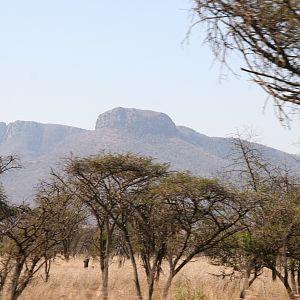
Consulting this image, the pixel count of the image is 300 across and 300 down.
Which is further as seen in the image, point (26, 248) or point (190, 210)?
point (190, 210)

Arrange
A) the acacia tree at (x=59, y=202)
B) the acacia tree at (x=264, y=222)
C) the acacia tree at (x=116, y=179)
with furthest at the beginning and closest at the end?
1. the acacia tree at (x=116, y=179)
2. the acacia tree at (x=264, y=222)
3. the acacia tree at (x=59, y=202)

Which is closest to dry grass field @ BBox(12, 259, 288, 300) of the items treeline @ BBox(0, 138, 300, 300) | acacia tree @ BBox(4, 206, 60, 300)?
treeline @ BBox(0, 138, 300, 300)

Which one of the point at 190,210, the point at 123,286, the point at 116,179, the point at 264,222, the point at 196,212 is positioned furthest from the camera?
the point at 123,286

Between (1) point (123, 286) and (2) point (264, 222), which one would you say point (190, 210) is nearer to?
(2) point (264, 222)

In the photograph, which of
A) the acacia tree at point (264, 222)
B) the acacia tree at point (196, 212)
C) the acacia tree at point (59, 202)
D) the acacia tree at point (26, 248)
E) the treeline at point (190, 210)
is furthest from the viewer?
the acacia tree at point (196, 212)

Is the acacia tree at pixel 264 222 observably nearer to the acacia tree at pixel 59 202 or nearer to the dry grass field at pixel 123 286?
the dry grass field at pixel 123 286

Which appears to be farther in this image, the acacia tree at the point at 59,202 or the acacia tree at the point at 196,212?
the acacia tree at the point at 196,212

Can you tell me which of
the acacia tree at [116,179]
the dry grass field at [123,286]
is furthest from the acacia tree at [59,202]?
the dry grass field at [123,286]

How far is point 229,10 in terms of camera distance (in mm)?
3959

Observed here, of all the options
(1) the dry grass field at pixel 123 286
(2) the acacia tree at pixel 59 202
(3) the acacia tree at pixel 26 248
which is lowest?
(1) the dry grass field at pixel 123 286

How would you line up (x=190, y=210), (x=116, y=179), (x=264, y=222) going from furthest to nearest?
(x=116, y=179), (x=190, y=210), (x=264, y=222)

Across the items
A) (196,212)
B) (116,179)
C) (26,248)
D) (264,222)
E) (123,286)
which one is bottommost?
(123,286)

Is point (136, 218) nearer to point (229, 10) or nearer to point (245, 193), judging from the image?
point (245, 193)

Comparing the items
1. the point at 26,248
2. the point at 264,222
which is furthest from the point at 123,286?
the point at 26,248
